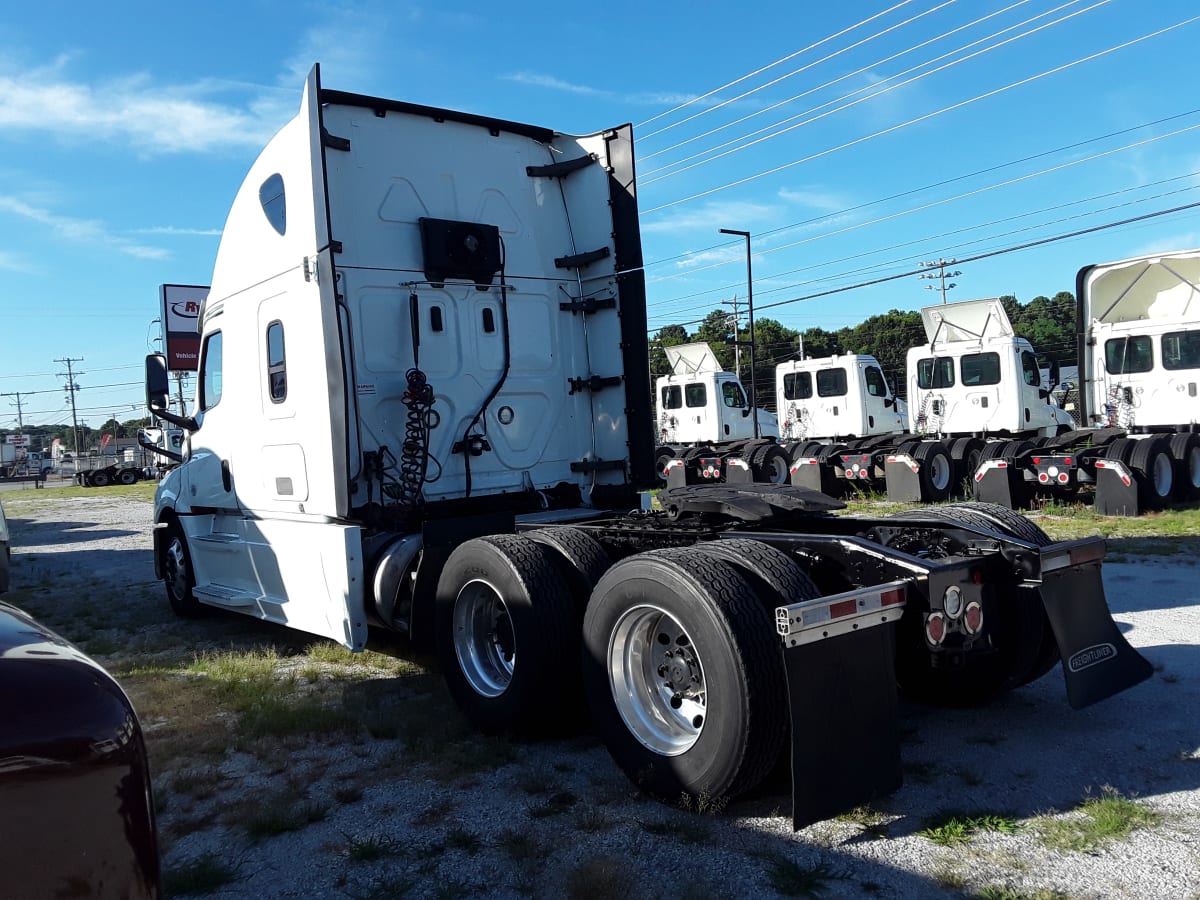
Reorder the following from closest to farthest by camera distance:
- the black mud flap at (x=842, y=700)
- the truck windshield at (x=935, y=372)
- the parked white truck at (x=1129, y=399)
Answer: the black mud flap at (x=842, y=700)
the parked white truck at (x=1129, y=399)
the truck windshield at (x=935, y=372)

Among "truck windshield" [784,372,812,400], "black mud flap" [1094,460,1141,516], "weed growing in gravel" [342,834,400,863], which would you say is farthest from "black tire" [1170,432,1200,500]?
"weed growing in gravel" [342,834,400,863]

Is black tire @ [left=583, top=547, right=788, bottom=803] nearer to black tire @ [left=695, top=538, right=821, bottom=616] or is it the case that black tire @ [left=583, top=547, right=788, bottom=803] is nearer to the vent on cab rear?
black tire @ [left=695, top=538, right=821, bottom=616]

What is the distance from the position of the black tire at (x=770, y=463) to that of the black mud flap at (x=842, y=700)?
15058 millimetres

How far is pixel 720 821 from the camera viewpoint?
363cm

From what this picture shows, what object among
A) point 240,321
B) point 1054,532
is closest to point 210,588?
point 240,321

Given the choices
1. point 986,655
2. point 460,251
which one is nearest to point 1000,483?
point 986,655

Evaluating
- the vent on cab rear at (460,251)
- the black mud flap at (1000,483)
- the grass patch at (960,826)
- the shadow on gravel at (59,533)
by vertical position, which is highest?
the vent on cab rear at (460,251)

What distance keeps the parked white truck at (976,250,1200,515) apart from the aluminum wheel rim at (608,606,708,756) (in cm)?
1070

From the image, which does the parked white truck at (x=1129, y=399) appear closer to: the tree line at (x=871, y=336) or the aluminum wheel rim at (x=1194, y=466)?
the aluminum wheel rim at (x=1194, y=466)

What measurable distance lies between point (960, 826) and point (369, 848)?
87.5 inches

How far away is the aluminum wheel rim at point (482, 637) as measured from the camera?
16.2 ft

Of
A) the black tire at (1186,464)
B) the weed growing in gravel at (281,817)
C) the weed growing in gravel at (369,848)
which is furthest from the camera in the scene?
the black tire at (1186,464)

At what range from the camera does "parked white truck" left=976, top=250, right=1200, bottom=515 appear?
12750 millimetres

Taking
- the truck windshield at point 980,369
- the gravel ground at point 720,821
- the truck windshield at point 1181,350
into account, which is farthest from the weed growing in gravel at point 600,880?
the truck windshield at point 980,369
